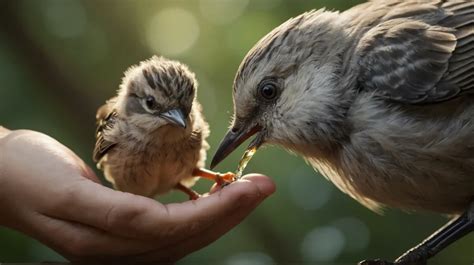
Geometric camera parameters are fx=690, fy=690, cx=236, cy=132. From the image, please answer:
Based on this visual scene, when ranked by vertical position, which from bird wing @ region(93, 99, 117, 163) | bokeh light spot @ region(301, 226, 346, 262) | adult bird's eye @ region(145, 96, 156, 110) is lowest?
Result: bokeh light spot @ region(301, 226, 346, 262)

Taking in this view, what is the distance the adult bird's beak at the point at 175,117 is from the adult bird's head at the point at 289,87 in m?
0.34

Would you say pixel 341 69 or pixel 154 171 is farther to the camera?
pixel 154 171

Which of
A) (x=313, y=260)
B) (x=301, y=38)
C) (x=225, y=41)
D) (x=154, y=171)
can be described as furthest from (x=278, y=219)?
(x=301, y=38)

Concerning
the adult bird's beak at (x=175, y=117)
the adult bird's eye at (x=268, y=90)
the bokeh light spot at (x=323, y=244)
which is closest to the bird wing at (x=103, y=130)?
the adult bird's beak at (x=175, y=117)

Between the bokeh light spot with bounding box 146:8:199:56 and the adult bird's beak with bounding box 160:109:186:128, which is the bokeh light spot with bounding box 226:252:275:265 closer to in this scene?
the bokeh light spot with bounding box 146:8:199:56

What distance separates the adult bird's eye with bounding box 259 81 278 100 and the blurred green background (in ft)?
5.33

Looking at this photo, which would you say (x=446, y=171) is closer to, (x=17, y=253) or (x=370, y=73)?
(x=370, y=73)

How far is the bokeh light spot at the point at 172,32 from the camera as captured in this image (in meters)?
4.34

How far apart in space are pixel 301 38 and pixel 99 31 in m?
2.15

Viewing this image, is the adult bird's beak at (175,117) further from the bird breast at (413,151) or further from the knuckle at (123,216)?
the bird breast at (413,151)

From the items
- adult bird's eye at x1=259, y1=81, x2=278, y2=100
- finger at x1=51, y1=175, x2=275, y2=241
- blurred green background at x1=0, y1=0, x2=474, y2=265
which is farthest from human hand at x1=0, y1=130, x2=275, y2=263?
blurred green background at x1=0, y1=0, x2=474, y2=265

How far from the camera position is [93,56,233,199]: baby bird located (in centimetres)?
309

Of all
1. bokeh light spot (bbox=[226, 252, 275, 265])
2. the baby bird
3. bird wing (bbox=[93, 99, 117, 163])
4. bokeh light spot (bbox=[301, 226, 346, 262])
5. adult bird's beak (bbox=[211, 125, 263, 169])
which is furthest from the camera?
bokeh light spot (bbox=[226, 252, 275, 265])

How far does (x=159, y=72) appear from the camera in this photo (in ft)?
10.4
